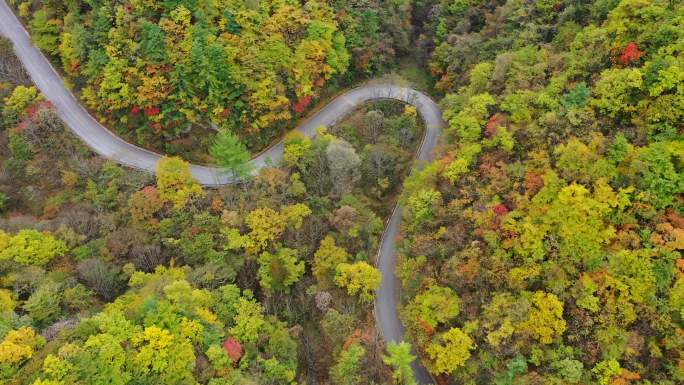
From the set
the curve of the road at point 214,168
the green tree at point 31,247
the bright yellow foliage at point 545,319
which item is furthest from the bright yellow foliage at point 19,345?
the bright yellow foliage at point 545,319

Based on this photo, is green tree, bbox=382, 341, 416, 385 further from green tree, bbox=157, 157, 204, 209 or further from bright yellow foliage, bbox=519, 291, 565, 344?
green tree, bbox=157, 157, 204, 209

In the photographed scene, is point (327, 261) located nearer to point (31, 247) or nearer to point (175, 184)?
point (175, 184)

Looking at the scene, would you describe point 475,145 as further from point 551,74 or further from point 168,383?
point 168,383

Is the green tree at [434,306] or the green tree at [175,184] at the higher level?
the green tree at [434,306]

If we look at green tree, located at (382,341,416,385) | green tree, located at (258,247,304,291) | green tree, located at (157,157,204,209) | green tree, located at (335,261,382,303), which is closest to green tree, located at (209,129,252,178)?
green tree, located at (157,157,204,209)

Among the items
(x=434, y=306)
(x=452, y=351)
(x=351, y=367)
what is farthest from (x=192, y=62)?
(x=452, y=351)

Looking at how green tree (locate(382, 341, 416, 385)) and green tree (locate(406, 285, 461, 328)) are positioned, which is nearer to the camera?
green tree (locate(382, 341, 416, 385))

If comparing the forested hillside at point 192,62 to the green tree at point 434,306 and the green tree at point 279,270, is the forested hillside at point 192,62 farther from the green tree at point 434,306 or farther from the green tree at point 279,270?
the green tree at point 434,306
